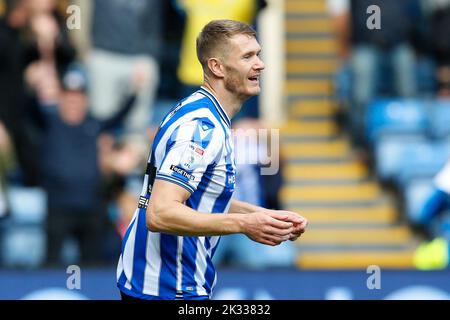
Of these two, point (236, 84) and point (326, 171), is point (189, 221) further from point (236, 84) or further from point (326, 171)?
point (326, 171)

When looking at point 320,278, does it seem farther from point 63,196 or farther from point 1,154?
point 1,154

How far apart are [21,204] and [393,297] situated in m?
3.21

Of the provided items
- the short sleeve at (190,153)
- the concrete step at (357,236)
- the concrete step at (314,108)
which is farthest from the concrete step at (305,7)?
the short sleeve at (190,153)

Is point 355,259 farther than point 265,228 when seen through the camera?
Yes

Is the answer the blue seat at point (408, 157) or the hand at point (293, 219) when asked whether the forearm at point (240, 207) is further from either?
the blue seat at point (408, 157)

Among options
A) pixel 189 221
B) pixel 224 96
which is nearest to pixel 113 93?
pixel 224 96

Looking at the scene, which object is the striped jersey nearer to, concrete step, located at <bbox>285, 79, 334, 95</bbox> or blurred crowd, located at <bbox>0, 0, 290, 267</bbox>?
blurred crowd, located at <bbox>0, 0, 290, 267</bbox>

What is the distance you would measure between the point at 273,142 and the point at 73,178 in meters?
1.74

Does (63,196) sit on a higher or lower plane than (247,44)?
higher

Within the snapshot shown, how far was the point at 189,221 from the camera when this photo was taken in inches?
A: 187

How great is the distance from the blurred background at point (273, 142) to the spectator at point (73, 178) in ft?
0.04

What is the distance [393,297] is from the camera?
8367 millimetres

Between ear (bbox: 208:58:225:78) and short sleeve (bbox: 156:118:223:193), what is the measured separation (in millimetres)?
273

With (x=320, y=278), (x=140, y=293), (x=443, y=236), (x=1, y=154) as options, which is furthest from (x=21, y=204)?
(x=140, y=293)
